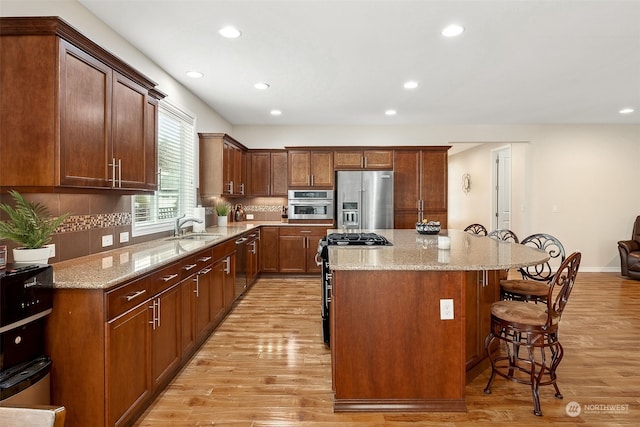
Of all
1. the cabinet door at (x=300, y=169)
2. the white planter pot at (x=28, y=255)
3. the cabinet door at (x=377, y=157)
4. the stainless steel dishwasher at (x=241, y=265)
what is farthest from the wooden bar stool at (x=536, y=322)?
the cabinet door at (x=300, y=169)

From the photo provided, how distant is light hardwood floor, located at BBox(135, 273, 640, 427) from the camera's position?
2.12 meters

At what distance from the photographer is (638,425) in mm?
2076

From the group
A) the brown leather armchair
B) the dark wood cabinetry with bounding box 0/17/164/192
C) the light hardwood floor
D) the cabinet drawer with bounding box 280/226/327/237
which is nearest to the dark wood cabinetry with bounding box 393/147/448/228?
the cabinet drawer with bounding box 280/226/327/237

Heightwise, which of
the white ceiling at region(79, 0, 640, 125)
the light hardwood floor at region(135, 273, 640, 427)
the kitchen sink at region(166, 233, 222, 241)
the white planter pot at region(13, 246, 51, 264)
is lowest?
the light hardwood floor at region(135, 273, 640, 427)

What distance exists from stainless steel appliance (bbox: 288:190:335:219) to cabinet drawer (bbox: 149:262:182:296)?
3.54m

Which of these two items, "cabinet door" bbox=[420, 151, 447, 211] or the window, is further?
"cabinet door" bbox=[420, 151, 447, 211]


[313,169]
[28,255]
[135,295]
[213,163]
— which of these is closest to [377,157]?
[313,169]

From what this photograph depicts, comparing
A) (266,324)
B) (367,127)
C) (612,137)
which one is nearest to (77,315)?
(266,324)

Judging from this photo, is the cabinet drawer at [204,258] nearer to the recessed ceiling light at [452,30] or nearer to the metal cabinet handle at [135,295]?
the metal cabinet handle at [135,295]

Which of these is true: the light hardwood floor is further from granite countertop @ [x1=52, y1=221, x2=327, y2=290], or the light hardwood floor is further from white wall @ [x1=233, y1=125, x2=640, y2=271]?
white wall @ [x1=233, y1=125, x2=640, y2=271]

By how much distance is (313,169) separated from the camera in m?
6.07

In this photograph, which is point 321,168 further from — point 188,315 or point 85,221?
point 85,221

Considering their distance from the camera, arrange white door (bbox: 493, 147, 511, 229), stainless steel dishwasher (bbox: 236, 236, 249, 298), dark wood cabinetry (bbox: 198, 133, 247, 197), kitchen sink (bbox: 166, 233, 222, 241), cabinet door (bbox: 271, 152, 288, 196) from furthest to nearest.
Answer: white door (bbox: 493, 147, 511, 229) < cabinet door (bbox: 271, 152, 288, 196) < dark wood cabinetry (bbox: 198, 133, 247, 197) < stainless steel dishwasher (bbox: 236, 236, 249, 298) < kitchen sink (bbox: 166, 233, 222, 241)

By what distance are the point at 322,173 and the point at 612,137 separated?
211 inches
